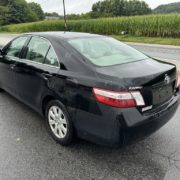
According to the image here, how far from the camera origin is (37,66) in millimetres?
3445

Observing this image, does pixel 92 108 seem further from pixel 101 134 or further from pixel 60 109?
pixel 60 109

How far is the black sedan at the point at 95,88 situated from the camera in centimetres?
246

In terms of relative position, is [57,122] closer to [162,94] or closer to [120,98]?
[120,98]

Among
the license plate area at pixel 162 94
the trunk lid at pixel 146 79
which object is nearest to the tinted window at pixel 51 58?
the trunk lid at pixel 146 79


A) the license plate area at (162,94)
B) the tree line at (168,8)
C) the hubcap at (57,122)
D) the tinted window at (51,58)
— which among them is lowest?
the hubcap at (57,122)

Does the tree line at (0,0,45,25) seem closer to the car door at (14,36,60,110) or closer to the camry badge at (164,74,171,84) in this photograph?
the car door at (14,36,60,110)

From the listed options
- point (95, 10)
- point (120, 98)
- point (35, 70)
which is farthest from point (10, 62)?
point (95, 10)

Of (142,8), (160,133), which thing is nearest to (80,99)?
(160,133)

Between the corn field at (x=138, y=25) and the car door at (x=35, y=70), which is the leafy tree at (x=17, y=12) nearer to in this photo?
the corn field at (x=138, y=25)

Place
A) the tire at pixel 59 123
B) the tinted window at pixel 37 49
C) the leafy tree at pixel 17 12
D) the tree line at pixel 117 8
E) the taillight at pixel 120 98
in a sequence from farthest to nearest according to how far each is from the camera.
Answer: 1. the tree line at pixel 117 8
2. the leafy tree at pixel 17 12
3. the tinted window at pixel 37 49
4. the tire at pixel 59 123
5. the taillight at pixel 120 98

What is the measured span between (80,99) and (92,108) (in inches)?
8.3

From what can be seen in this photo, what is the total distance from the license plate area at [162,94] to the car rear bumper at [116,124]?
14 cm

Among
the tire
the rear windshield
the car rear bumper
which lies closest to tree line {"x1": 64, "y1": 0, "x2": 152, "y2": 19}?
the rear windshield

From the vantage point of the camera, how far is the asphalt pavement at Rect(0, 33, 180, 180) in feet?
8.43
